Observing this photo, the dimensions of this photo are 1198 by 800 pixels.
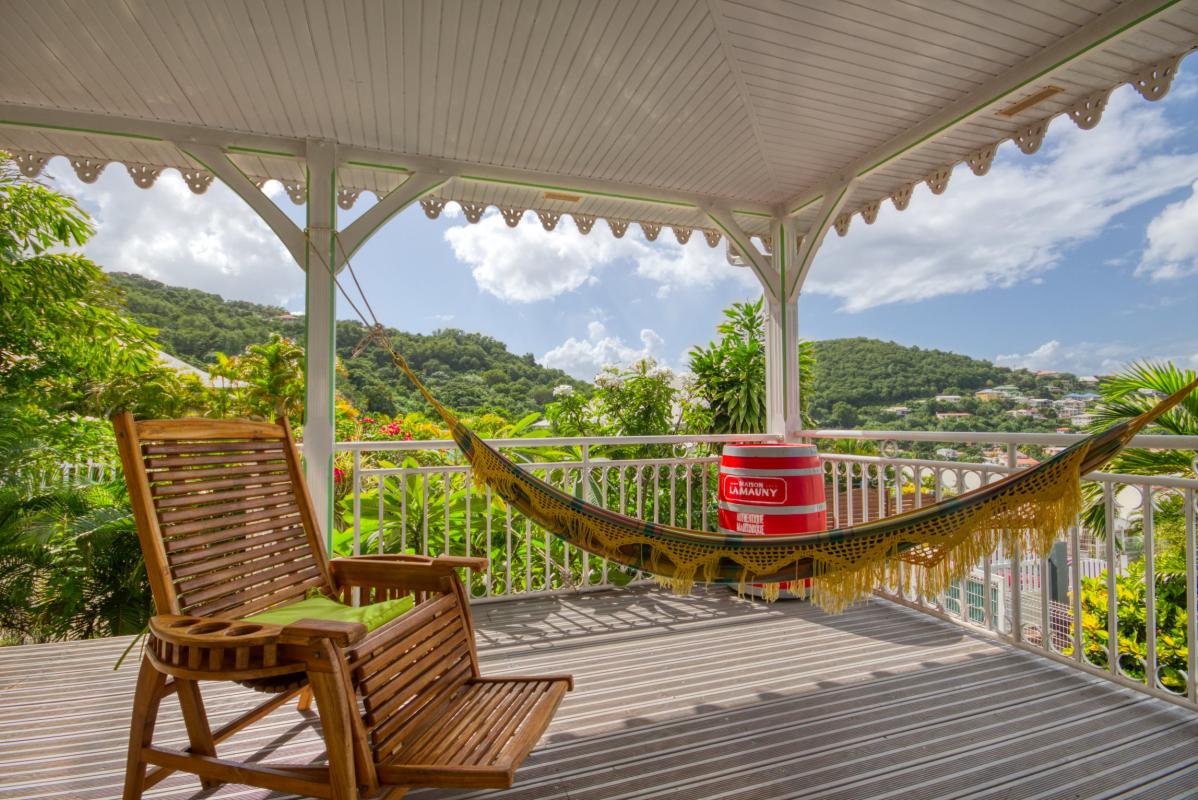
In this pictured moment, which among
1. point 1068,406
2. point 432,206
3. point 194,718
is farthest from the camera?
point 1068,406

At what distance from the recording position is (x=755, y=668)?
245 centimetres

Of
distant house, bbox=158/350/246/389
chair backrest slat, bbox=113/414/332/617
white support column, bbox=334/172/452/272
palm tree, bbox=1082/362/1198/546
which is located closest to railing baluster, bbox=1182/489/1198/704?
palm tree, bbox=1082/362/1198/546

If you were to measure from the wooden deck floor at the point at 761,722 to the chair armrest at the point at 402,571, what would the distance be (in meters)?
0.52

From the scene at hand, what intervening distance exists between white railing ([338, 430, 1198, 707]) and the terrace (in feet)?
0.09

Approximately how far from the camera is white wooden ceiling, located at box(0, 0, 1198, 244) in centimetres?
220

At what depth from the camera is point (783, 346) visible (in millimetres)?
4199

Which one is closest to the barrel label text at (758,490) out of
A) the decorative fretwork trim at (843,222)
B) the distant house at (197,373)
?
the decorative fretwork trim at (843,222)

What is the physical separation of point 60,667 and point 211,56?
2.59 m

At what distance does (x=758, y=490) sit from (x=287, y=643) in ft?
6.59

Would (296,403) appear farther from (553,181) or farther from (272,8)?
(272,8)

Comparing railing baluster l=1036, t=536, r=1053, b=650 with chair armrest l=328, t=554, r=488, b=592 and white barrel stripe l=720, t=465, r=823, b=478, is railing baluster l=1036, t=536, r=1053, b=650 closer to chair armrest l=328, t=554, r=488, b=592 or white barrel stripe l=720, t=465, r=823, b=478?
white barrel stripe l=720, t=465, r=823, b=478

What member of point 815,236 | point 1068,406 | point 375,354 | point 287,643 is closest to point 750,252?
point 815,236

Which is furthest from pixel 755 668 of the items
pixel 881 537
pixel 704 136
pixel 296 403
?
pixel 296 403

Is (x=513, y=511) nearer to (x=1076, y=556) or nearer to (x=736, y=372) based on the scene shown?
(x=736, y=372)
